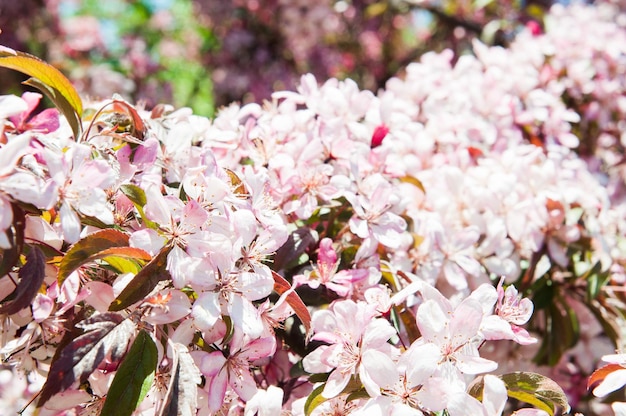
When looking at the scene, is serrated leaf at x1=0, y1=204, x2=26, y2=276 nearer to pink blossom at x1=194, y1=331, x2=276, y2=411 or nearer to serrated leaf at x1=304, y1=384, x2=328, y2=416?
pink blossom at x1=194, y1=331, x2=276, y2=411

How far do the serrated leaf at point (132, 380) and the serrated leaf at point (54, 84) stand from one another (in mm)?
346

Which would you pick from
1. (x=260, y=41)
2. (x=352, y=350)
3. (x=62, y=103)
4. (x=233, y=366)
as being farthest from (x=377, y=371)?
(x=260, y=41)

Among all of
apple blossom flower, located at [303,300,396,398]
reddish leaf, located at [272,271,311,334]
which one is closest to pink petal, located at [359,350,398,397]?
apple blossom flower, located at [303,300,396,398]

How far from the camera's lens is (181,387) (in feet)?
2.22

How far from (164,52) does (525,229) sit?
369 centimetres

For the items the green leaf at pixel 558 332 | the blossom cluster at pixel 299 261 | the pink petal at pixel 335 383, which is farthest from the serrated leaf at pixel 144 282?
the green leaf at pixel 558 332

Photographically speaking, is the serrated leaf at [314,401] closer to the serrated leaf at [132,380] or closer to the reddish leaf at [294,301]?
the reddish leaf at [294,301]

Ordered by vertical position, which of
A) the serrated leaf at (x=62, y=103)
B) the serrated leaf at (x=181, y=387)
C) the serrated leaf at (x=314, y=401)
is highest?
the serrated leaf at (x=62, y=103)

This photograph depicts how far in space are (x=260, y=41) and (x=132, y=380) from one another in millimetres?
2846

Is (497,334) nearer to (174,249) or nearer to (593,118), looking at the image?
(174,249)

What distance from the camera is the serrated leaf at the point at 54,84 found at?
2.75ft

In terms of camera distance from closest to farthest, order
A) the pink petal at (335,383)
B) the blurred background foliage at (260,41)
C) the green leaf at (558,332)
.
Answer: the pink petal at (335,383) → the green leaf at (558,332) → the blurred background foliage at (260,41)

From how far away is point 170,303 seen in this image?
73cm

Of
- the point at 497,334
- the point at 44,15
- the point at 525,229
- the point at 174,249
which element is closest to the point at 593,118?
the point at 525,229
